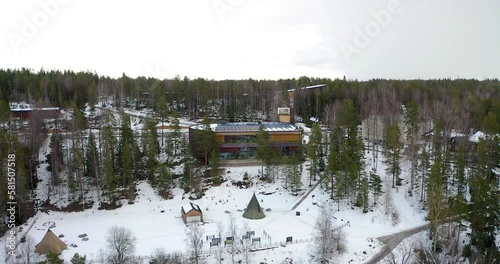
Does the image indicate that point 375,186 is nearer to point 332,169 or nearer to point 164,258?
point 332,169

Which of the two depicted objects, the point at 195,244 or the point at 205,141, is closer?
the point at 195,244

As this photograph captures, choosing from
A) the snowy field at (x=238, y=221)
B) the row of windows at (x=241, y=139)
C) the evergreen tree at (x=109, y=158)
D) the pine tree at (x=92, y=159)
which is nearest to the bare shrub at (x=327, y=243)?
the snowy field at (x=238, y=221)

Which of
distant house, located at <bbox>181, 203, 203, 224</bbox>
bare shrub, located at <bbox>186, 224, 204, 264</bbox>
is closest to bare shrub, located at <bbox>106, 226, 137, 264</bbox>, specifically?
bare shrub, located at <bbox>186, 224, 204, 264</bbox>

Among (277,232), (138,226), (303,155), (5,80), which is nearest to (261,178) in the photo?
(303,155)

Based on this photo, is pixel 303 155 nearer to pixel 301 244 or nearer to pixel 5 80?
pixel 301 244

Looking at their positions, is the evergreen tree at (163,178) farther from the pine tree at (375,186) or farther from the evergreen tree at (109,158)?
the pine tree at (375,186)

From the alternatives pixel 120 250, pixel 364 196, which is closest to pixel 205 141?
pixel 364 196
